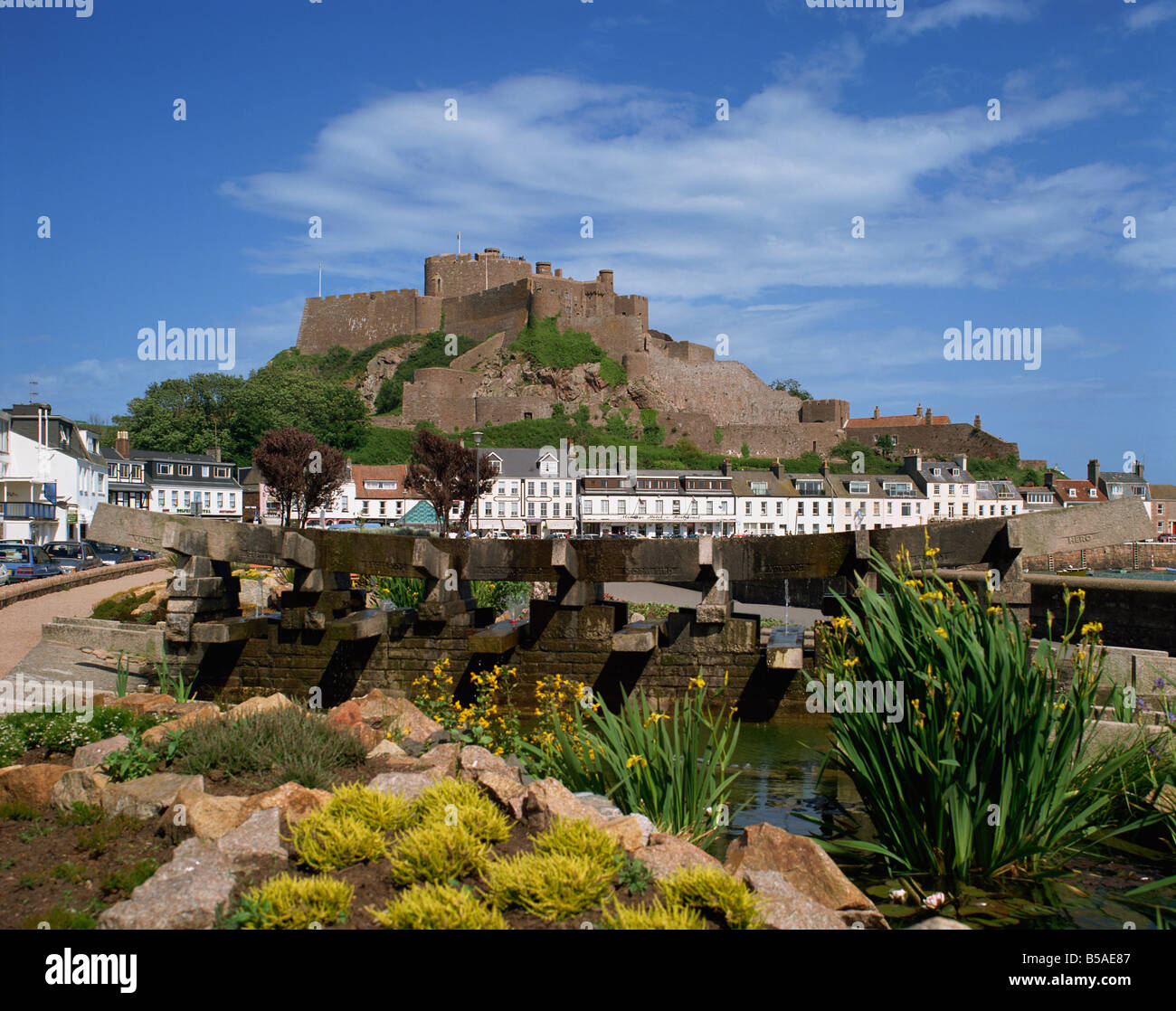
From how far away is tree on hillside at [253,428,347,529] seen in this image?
175 feet

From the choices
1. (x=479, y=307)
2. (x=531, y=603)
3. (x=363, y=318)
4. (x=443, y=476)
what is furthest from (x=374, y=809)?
(x=363, y=318)

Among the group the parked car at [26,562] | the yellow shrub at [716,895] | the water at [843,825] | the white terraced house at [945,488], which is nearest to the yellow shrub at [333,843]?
the yellow shrub at [716,895]

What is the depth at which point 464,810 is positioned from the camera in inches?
196

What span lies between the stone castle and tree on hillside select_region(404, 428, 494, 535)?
3694 cm

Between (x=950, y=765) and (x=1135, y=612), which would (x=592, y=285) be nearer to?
(x=1135, y=612)

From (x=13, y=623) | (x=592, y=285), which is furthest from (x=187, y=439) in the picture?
(x=13, y=623)

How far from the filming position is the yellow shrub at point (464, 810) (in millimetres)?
4914

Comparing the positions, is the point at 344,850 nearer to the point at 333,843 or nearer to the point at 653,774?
the point at 333,843

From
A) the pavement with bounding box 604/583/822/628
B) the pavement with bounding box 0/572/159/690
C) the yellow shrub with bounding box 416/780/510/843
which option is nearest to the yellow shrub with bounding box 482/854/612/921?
the yellow shrub with bounding box 416/780/510/843

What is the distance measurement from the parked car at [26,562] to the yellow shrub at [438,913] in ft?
89.9

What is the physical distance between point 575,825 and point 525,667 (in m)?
6.54

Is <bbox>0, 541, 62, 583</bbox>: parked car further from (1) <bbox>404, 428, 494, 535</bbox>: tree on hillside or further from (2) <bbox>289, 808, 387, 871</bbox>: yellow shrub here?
(2) <bbox>289, 808, 387, 871</bbox>: yellow shrub

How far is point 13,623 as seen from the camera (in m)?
16.3

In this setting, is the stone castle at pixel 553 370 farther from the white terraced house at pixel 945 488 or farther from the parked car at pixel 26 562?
the parked car at pixel 26 562
